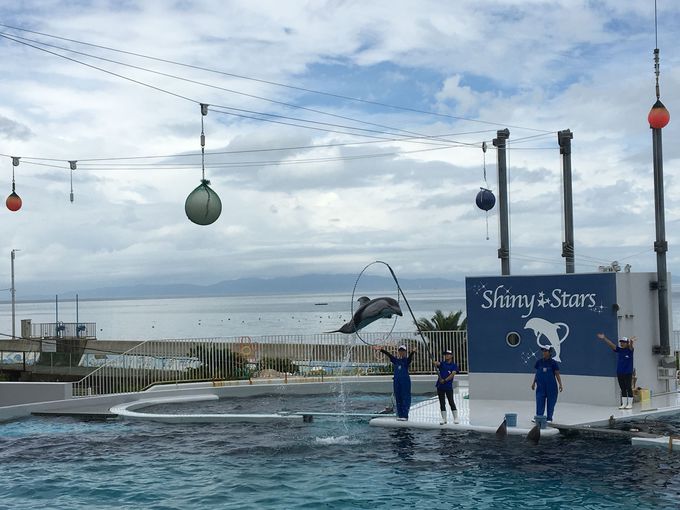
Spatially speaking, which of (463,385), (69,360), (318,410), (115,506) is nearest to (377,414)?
(318,410)

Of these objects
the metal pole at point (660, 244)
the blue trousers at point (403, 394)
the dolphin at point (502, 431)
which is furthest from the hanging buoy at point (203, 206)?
the metal pole at point (660, 244)

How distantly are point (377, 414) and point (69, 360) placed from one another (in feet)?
44.0

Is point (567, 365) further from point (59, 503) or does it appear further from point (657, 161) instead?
point (59, 503)

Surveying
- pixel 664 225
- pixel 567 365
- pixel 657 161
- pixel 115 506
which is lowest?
pixel 115 506

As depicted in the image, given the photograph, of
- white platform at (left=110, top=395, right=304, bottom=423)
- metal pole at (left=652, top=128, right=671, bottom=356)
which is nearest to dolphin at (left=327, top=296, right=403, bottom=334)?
white platform at (left=110, top=395, right=304, bottom=423)

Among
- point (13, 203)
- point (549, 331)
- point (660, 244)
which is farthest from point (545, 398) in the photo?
point (13, 203)

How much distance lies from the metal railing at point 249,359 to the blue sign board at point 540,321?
12.1 ft

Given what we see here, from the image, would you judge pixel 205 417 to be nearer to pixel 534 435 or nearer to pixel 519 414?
pixel 519 414

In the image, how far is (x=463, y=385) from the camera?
70.5ft

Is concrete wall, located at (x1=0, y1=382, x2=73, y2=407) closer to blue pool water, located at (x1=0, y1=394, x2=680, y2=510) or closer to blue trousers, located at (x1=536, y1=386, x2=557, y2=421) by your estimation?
blue pool water, located at (x1=0, y1=394, x2=680, y2=510)

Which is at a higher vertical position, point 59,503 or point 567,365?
point 567,365

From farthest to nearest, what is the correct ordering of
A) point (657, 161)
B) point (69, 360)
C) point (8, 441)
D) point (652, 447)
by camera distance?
point (69, 360), point (657, 161), point (8, 441), point (652, 447)

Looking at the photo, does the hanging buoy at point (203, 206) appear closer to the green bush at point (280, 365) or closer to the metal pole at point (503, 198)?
the metal pole at point (503, 198)

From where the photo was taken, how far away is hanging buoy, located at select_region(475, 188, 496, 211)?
19.9 m
